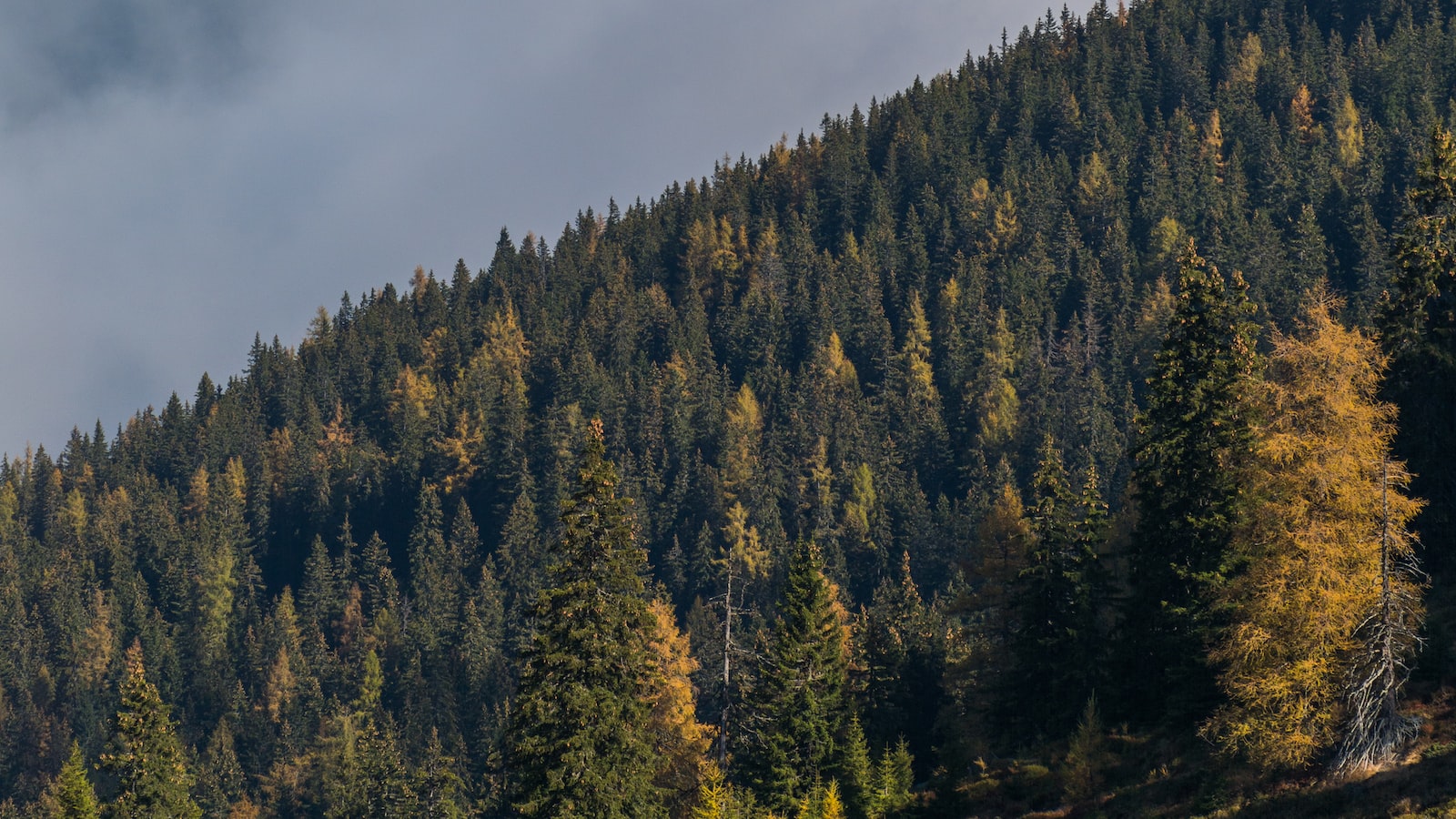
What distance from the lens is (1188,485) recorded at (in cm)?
4697

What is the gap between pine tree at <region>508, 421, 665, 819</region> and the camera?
42.1 m

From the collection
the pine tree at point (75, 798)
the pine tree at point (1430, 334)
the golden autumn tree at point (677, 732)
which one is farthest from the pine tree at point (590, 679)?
the pine tree at point (1430, 334)

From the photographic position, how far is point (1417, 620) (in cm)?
3975

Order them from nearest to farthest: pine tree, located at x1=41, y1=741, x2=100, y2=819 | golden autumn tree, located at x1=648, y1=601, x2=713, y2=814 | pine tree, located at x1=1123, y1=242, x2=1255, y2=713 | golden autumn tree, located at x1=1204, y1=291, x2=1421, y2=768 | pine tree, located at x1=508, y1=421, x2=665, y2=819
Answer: golden autumn tree, located at x1=1204, y1=291, x2=1421, y2=768 < pine tree, located at x1=508, y1=421, x2=665, y2=819 < pine tree, located at x1=1123, y1=242, x2=1255, y2=713 < pine tree, located at x1=41, y1=741, x2=100, y2=819 < golden autumn tree, located at x1=648, y1=601, x2=713, y2=814

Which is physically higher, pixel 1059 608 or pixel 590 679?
pixel 590 679

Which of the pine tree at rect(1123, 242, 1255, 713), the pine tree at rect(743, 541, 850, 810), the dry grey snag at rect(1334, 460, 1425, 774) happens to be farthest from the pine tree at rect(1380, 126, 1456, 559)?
the pine tree at rect(743, 541, 850, 810)

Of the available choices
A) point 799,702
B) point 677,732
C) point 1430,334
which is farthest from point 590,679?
point 1430,334

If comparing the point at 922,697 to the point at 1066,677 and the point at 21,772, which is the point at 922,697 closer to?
the point at 1066,677

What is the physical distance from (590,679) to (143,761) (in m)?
23.2

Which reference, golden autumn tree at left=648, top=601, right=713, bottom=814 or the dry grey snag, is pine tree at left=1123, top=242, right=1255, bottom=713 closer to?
the dry grey snag

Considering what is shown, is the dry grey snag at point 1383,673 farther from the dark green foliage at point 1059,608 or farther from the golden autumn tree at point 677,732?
the golden autumn tree at point 677,732

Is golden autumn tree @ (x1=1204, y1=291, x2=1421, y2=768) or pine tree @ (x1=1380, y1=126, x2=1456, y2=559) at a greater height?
pine tree @ (x1=1380, y1=126, x2=1456, y2=559)

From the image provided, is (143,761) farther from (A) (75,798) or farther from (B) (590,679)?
(B) (590,679)

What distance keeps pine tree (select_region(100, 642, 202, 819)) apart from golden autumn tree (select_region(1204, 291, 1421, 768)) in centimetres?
4059
